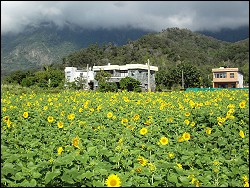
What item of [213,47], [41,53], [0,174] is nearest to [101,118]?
[0,174]

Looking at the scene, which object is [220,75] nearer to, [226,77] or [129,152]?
[226,77]

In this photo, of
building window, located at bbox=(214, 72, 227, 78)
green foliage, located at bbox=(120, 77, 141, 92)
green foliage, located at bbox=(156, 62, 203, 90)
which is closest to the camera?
green foliage, located at bbox=(120, 77, 141, 92)

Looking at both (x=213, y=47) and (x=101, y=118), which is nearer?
(x=101, y=118)

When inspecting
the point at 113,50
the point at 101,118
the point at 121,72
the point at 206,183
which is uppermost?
the point at 113,50

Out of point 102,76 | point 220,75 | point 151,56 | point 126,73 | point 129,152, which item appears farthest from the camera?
point 151,56

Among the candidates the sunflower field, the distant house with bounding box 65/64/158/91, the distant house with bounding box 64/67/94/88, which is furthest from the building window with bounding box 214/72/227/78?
the sunflower field

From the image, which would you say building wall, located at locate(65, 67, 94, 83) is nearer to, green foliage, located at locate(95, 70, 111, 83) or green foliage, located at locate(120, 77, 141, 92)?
green foliage, located at locate(95, 70, 111, 83)

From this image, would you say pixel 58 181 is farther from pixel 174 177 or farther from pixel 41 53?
pixel 41 53

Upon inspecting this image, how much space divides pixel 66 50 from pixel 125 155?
8945 cm

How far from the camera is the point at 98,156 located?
11.4 feet

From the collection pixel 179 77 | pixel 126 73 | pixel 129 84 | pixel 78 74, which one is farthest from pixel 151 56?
pixel 129 84

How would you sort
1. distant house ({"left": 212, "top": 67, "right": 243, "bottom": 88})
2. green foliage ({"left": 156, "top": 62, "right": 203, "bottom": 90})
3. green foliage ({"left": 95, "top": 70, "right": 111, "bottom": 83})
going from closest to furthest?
green foliage ({"left": 95, "top": 70, "right": 111, "bottom": 83}) → distant house ({"left": 212, "top": 67, "right": 243, "bottom": 88}) → green foliage ({"left": 156, "top": 62, "right": 203, "bottom": 90})

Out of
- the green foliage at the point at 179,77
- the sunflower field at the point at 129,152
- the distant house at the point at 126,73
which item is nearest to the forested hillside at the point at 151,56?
the green foliage at the point at 179,77

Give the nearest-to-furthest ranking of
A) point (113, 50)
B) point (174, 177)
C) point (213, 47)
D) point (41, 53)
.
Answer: point (174, 177), point (113, 50), point (213, 47), point (41, 53)
